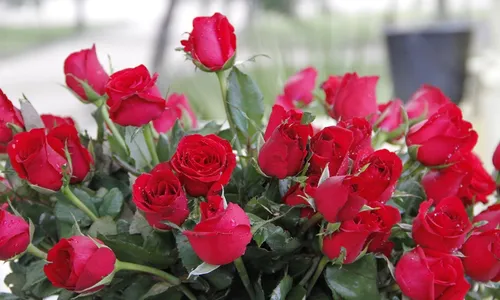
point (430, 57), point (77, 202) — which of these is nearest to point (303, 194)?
point (77, 202)

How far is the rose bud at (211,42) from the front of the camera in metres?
0.37

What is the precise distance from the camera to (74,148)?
39 centimetres

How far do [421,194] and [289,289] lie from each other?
119 mm

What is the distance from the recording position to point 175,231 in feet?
1.17

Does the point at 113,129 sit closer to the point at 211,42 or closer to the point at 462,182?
the point at 211,42

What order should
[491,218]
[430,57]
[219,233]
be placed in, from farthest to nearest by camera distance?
[430,57] → [491,218] → [219,233]

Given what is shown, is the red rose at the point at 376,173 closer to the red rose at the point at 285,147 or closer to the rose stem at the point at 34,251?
the red rose at the point at 285,147

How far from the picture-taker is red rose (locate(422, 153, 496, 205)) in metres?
0.40

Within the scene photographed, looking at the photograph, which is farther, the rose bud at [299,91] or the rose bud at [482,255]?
the rose bud at [299,91]

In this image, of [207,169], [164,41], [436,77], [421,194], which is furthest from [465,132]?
[436,77]

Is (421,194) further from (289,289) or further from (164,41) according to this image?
(164,41)

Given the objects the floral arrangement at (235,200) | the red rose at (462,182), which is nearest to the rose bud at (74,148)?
the floral arrangement at (235,200)

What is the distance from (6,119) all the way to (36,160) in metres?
0.06

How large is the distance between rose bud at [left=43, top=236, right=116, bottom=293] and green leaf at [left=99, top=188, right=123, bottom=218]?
57 millimetres
